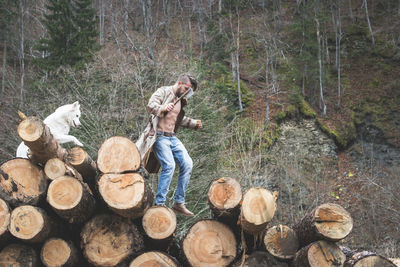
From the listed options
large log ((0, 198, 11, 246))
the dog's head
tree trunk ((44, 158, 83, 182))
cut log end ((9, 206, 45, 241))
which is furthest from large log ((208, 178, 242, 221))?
the dog's head

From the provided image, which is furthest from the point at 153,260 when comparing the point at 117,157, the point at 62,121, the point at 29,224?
the point at 62,121

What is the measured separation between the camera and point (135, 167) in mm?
3184

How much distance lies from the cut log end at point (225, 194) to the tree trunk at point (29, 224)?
149cm

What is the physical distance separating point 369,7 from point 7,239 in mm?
31615

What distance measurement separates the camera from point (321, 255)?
9.86 ft

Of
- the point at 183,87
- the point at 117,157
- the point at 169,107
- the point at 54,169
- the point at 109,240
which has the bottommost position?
the point at 109,240

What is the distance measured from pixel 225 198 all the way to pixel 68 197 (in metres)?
1.40

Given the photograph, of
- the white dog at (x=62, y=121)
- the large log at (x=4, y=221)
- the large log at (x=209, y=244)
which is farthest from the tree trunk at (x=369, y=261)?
the white dog at (x=62, y=121)

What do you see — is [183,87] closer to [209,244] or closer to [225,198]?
[225,198]

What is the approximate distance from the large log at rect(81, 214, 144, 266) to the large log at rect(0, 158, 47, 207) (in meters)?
0.55

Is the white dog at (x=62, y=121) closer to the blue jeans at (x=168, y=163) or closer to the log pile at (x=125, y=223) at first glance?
the blue jeans at (x=168, y=163)

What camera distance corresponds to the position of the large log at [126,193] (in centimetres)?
295

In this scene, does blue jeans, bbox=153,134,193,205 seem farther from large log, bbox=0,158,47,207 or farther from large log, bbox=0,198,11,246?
large log, bbox=0,198,11,246

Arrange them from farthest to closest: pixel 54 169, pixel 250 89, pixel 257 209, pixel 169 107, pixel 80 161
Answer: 1. pixel 250 89
2. pixel 169 107
3. pixel 80 161
4. pixel 54 169
5. pixel 257 209
